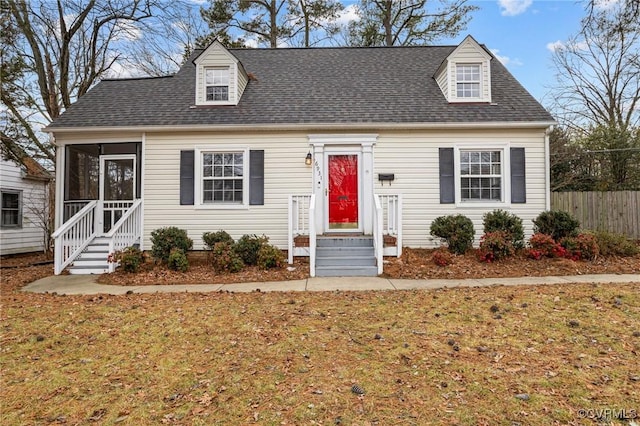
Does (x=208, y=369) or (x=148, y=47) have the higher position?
(x=148, y=47)

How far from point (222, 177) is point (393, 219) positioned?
4.50 meters

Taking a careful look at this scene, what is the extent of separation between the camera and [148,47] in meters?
12.7

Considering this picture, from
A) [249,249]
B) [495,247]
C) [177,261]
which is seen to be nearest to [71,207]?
[177,261]

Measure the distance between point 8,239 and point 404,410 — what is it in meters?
14.9

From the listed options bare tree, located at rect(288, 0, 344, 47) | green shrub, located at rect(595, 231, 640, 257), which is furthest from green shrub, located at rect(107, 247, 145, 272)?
bare tree, located at rect(288, 0, 344, 47)

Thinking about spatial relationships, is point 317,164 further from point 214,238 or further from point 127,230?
point 127,230

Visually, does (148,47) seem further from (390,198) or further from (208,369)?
(208,369)

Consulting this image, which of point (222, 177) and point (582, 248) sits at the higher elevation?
point (222, 177)

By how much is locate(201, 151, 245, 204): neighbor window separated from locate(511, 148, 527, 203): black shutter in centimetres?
690

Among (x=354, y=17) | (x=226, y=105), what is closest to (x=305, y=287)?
(x=226, y=105)

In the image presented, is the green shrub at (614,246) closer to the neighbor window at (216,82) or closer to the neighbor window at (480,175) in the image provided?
the neighbor window at (480,175)

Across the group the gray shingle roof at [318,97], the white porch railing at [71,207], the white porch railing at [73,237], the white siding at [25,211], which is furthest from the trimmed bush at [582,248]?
the white siding at [25,211]

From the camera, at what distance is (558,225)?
7699 millimetres

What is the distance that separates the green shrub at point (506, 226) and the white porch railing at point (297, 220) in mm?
4261
